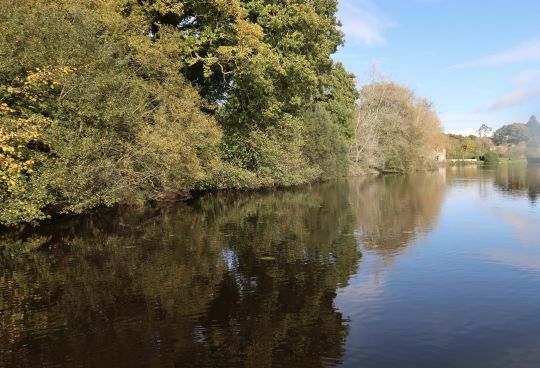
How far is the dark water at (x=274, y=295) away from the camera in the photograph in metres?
7.94

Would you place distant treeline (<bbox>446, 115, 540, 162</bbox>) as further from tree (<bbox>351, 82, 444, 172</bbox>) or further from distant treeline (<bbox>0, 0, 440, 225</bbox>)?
distant treeline (<bbox>0, 0, 440, 225</bbox>)

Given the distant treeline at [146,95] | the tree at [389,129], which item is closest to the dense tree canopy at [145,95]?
the distant treeline at [146,95]

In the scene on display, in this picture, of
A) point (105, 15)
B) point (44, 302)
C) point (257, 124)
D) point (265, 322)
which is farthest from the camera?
point (257, 124)

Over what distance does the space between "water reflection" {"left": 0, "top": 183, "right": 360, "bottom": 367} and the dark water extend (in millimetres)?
41

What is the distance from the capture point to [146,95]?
2511 cm

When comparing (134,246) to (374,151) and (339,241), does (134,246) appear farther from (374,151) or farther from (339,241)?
(374,151)

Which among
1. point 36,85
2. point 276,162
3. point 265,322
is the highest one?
point 36,85

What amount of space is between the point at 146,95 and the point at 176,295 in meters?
16.5

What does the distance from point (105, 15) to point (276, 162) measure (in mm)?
18692

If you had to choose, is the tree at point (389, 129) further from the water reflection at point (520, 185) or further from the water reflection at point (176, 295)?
the water reflection at point (176, 295)

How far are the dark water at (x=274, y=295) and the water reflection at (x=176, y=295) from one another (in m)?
0.04

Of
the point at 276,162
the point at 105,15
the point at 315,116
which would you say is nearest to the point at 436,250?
the point at 105,15

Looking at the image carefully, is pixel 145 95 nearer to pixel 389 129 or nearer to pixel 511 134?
pixel 389 129

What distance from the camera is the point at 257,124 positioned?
3381cm
